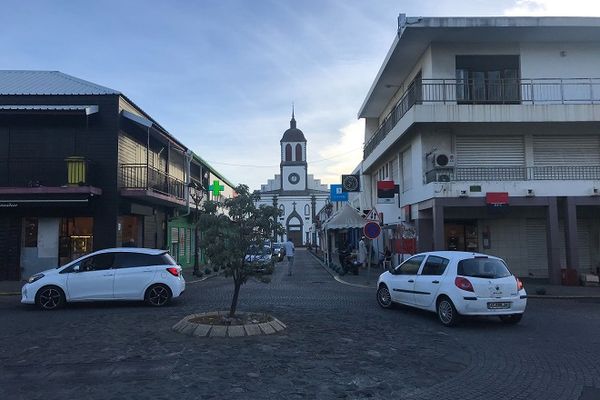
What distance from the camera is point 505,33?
20.8 m

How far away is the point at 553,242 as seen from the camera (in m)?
19.4

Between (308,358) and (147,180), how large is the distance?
51.2ft

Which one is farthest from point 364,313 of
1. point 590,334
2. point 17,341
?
point 17,341

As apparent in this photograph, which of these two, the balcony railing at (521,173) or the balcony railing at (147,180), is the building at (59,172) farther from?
the balcony railing at (521,173)

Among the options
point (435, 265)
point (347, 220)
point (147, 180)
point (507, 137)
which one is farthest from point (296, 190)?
point (435, 265)

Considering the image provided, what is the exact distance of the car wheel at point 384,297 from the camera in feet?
42.6

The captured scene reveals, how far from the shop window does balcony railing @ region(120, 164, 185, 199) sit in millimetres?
3774

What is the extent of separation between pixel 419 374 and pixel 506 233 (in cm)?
1738

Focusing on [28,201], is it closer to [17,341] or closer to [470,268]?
[17,341]

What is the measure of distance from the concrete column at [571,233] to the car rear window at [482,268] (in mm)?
10327

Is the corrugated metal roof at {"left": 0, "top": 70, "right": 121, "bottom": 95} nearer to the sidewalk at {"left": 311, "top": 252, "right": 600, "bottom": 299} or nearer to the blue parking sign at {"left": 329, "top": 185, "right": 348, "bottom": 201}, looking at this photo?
the sidewalk at {"left": 311, "top": 252, "right": 600, "bottom": 299}

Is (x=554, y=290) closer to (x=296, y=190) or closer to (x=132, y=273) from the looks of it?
(x=132, y=273)

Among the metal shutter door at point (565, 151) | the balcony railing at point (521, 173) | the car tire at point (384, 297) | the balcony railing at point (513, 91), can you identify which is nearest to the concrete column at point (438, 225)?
the balcony railing at point (521, 173)

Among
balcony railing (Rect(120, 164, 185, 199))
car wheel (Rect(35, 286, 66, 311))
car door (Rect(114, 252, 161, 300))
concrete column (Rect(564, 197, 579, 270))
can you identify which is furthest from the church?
car wheel (Rect(35, 286, 66, 311))
